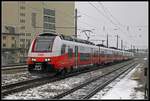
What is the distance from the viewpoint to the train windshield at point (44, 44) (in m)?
22.7

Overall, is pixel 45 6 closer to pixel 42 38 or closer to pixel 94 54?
pixel 94 54

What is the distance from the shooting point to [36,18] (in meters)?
119

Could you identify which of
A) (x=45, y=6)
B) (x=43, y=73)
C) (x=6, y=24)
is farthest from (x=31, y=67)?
(x=45, y=6)

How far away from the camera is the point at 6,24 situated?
11662 cm

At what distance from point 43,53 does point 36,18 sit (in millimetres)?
97637

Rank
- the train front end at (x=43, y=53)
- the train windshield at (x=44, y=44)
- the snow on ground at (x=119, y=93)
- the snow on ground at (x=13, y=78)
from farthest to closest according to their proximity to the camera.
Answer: the train windshield at (x=44, y=44) → the train front end at (x=43, y=53) → the snow on ground at (x=13, y=78) → the snow on ground at (x=119, y=93)

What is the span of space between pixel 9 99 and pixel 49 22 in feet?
362

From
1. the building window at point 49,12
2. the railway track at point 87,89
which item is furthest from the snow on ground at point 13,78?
the building window at point 49,12

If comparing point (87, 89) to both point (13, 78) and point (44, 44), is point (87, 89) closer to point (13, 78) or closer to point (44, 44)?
point (44, 44)

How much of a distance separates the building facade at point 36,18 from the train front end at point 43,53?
9049cm

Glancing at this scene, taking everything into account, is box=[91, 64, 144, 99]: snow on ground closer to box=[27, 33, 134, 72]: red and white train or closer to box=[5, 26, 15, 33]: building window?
box=[27, 33, 134, 72]: red and white train

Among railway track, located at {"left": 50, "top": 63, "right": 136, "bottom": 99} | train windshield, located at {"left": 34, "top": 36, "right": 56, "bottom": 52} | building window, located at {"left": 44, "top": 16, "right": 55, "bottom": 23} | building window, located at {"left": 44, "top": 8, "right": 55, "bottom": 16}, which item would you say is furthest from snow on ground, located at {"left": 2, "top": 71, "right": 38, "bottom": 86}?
building window, located at {"left": 44, "top": 16, "right": 55, "bottom": 23}

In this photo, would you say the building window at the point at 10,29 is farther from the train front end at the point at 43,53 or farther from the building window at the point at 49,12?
the train front end at the point at 43,53

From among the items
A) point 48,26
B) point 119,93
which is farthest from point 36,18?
point 119,93
